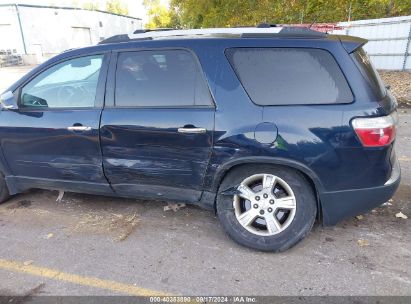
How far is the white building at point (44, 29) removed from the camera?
27391 millimetres

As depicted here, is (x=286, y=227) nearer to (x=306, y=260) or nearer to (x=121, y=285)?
(x=306, y=260)

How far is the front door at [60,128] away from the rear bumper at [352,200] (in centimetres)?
208

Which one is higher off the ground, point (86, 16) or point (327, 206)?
point (86, 16)

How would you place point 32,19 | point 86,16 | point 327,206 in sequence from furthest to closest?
point 86,16, point 32,19, point 327,206

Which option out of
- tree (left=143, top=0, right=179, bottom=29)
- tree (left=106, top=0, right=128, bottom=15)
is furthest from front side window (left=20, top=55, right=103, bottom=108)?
tree (left=106, top=0, right=128, bottom=15)

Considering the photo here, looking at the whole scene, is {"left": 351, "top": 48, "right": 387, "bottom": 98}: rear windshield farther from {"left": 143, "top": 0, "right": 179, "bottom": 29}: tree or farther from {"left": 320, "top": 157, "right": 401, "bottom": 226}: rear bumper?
{"left": 143, "top": 0, "right": 179, "bottom": 29}: tree

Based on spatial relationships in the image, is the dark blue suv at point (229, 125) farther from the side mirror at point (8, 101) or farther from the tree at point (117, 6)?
the tree at point (117, 6)

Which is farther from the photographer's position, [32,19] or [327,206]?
[32,19]

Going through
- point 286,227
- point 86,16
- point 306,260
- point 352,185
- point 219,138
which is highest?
point 86,16

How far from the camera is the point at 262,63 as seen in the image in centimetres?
288

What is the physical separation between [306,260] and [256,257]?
1.34ft

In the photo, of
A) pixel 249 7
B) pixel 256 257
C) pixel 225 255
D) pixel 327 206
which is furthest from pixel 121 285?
pixel 249 7

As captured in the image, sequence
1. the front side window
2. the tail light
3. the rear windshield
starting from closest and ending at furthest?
1. the tail light
2. the rear windshield
3. the front side window

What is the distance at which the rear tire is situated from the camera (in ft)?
9.62
